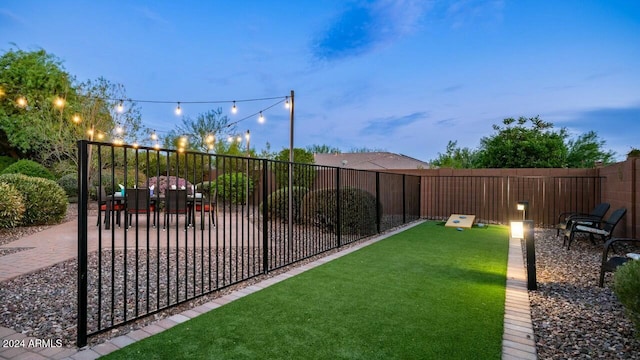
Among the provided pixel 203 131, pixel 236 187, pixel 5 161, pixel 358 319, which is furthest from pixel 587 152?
pixel 5 161

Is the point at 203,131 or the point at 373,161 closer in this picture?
the point at 203,131

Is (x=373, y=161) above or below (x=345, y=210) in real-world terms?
above

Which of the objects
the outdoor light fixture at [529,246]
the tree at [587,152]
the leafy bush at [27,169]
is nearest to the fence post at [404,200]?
the outdoor light fixture at [529,246]

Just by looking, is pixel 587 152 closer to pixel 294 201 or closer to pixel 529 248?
pixel 529 248

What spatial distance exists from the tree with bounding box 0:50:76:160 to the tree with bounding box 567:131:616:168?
21.2m

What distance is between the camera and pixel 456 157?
20.4 metres

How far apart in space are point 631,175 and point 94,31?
1594 centimetres

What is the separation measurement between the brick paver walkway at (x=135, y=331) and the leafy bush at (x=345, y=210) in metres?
0.91

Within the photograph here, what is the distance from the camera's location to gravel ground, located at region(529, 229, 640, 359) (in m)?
2.32

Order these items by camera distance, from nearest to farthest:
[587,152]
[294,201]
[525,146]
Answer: [294,201]
[525,146]
[587,152]

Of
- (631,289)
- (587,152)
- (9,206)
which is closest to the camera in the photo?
(631,289)

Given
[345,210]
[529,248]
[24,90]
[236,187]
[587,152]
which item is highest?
[24,90]

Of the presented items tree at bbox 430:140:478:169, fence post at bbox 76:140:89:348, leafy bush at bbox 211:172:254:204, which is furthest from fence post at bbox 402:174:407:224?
tree at bbox 430:140:478:169

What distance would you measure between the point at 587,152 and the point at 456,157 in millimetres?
6982
